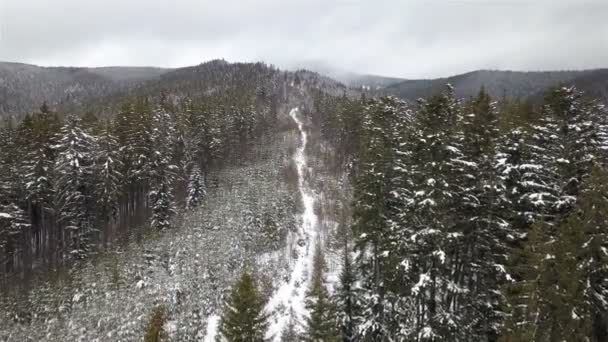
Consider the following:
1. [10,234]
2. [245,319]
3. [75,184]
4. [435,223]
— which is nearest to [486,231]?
[435,223]

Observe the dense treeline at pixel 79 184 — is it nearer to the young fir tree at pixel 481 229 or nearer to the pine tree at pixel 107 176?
the pine tree at pixel 107 176

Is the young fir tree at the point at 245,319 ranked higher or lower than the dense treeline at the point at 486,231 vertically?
lower

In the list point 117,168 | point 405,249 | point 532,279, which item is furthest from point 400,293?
point 117,168

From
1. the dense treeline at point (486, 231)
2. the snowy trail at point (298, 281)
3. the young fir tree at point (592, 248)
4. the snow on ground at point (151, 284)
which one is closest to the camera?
the young fir tree at point (592, 248)

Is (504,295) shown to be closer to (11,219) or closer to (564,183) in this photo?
(564,183)

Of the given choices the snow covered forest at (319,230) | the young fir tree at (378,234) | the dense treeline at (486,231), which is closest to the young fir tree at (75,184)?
the snow covered forest at (319,230)

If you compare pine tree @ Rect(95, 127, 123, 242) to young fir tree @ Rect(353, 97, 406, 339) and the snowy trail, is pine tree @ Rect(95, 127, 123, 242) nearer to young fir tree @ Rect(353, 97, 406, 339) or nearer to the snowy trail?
the snowy trail
